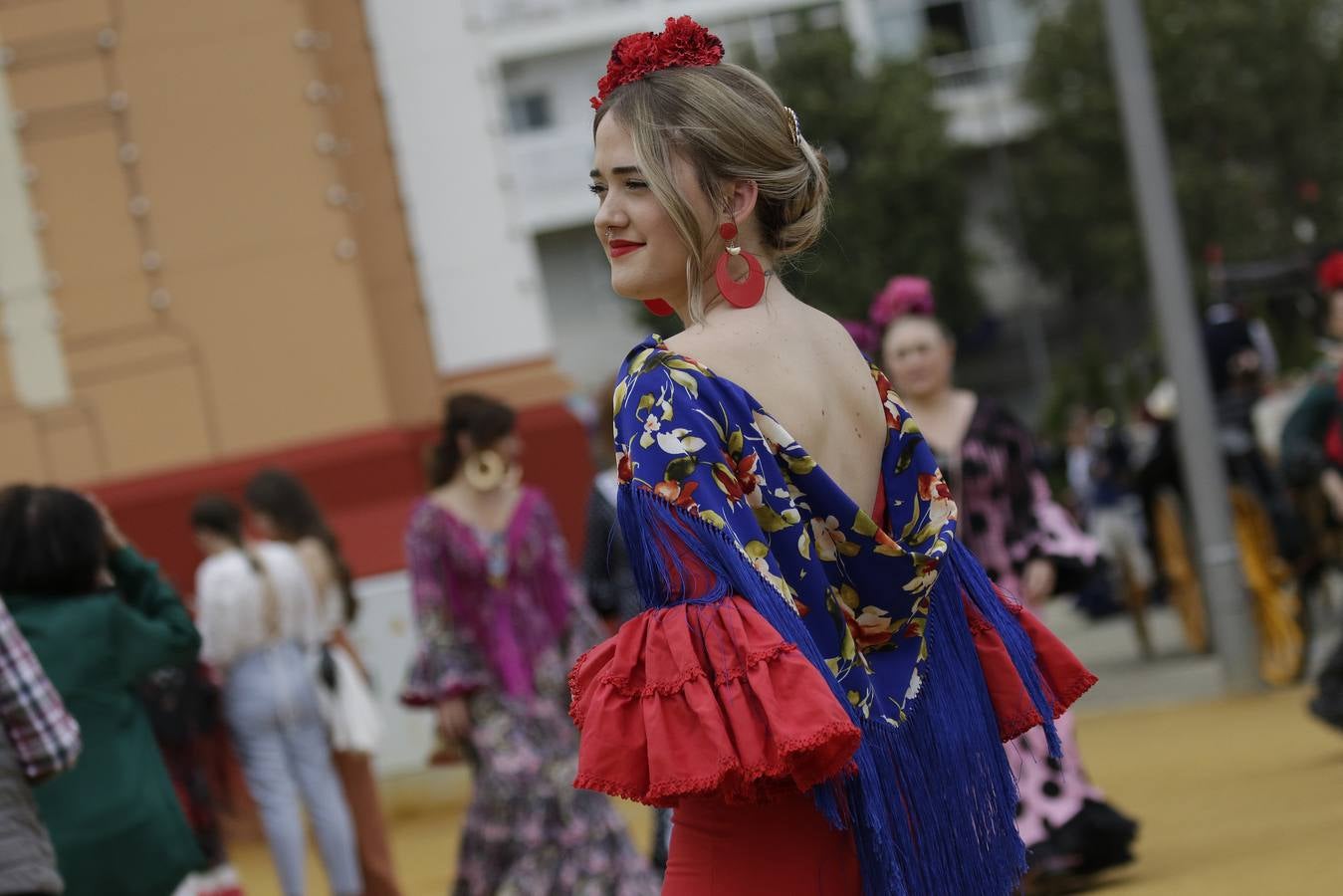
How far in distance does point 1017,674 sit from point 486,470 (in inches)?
192

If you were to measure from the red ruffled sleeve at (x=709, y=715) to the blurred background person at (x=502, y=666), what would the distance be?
5.03m

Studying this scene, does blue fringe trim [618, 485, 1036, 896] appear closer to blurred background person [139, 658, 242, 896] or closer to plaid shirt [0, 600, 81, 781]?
plaid shirt [0, 600, 81, 781]

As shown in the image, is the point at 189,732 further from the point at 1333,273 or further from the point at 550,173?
the point at 550,173

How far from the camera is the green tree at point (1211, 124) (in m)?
38.2

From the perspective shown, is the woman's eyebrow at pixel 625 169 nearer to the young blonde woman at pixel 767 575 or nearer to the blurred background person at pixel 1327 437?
the young blonde woman at pixel 767 575

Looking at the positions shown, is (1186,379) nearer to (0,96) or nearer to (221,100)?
(221,100)

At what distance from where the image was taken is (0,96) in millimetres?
13859

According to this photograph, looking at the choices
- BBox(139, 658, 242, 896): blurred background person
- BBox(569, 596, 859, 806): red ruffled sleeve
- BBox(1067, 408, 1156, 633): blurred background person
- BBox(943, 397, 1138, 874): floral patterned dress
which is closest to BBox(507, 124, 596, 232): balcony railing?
BBox(1067, 408, 1156, 633): blurred background person

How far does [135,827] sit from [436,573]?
2.57 meters

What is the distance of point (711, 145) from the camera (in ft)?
10.9

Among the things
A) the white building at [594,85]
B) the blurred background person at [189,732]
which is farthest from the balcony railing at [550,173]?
the blurred background person at [189,732]

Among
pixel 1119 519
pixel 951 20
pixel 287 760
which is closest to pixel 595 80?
pixel 951 20

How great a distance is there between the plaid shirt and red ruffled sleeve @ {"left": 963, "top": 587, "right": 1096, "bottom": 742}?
2495mm

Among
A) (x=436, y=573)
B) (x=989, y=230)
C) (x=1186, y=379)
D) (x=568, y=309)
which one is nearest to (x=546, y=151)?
(x=568, y=309)
